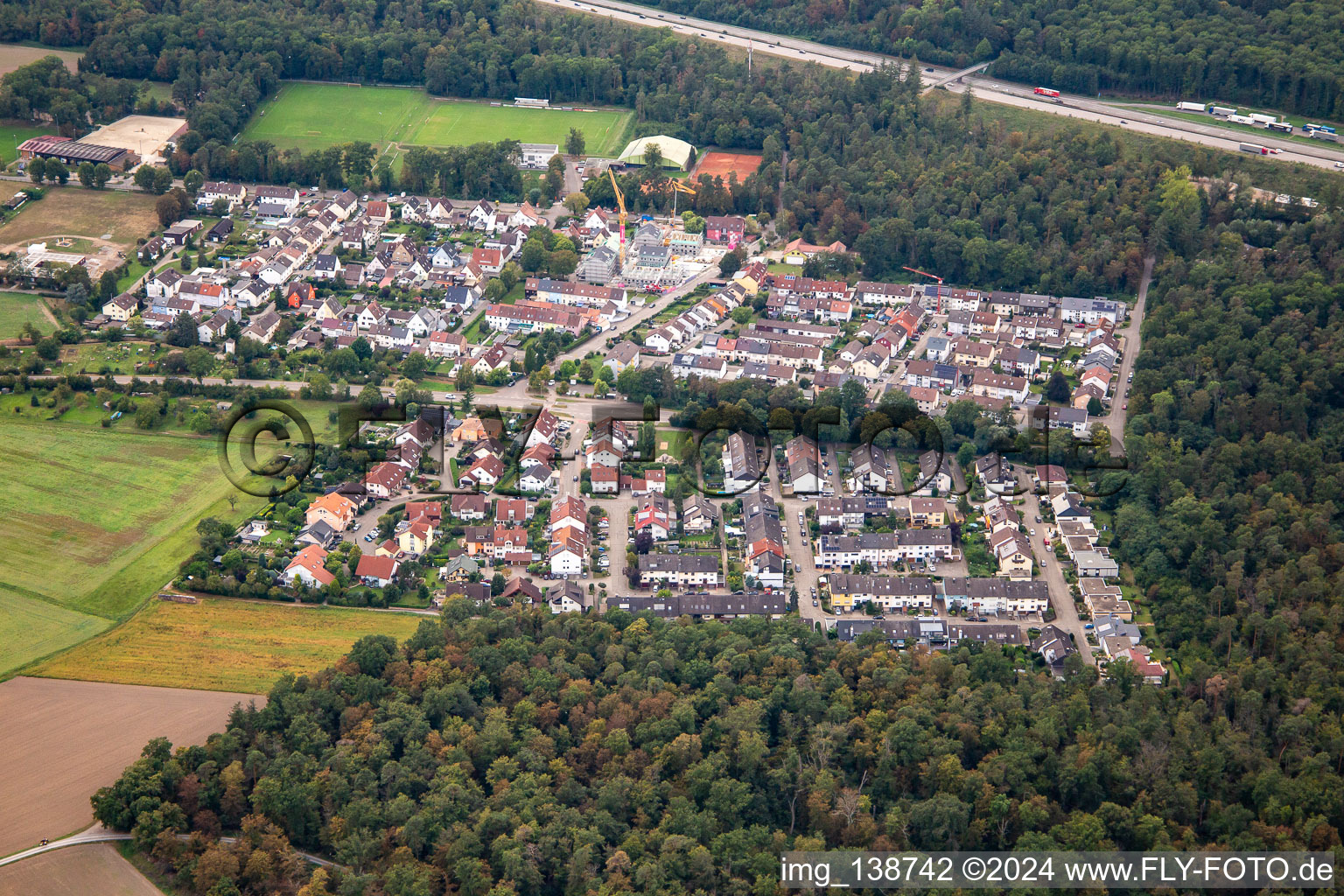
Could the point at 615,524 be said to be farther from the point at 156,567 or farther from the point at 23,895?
the point at 23,895

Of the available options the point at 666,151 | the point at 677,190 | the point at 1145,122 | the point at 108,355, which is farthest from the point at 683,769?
the point at 1145,122

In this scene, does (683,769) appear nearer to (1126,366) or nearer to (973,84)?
(1126,366)

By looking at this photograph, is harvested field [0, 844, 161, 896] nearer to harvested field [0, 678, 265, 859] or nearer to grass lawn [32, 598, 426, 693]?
harvested field [0, 678, 265, 859]

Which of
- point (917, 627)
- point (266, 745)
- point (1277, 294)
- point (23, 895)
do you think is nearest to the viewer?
point (23, 895)

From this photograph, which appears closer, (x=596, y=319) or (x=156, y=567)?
(x=156, y=567)

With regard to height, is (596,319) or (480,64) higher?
(480,64)

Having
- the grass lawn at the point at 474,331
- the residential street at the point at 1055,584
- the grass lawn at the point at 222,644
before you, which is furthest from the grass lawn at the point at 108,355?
the residential street at the point at 1055,584

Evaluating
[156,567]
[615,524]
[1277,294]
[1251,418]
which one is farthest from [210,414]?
[1277,294]
